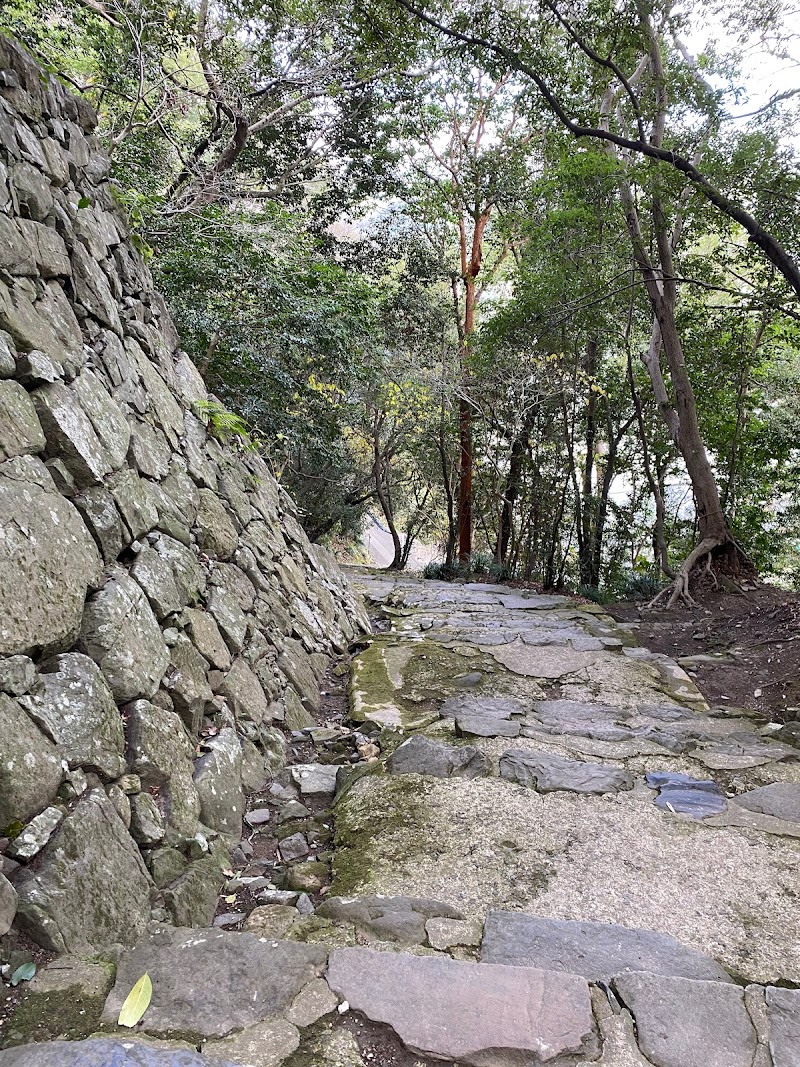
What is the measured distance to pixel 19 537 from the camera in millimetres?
2145

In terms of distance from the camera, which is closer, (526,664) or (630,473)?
(526,664)

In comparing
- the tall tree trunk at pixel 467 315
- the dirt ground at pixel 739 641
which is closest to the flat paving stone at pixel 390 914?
the dirt ground at pixel 739 641

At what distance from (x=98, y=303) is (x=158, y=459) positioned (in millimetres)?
958

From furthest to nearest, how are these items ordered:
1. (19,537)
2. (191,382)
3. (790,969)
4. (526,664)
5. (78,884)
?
(526,664)
(191,382)
(19,537)
(790,969)
(78,884)

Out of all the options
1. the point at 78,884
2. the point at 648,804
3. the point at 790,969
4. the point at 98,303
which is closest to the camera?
the point at 78,884

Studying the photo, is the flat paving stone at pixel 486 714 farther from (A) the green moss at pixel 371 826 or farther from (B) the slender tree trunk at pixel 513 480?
(B) the slender tree trunk at pixel 513 480

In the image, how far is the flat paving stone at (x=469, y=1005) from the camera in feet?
5.27

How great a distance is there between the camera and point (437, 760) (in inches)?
132

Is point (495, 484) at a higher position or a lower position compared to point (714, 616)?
higher

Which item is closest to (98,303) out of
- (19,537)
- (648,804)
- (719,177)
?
(19,537)

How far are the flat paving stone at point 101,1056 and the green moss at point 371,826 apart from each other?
3.11ft

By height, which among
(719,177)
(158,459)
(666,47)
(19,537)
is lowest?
(19,537)

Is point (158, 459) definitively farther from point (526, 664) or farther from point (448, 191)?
point (448, 191)

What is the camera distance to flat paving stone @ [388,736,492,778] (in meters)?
3.29
